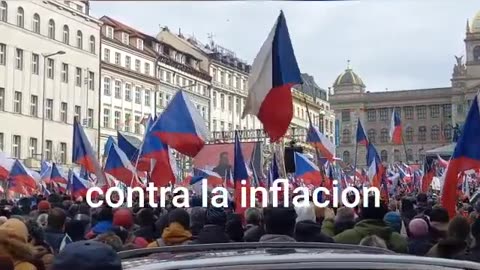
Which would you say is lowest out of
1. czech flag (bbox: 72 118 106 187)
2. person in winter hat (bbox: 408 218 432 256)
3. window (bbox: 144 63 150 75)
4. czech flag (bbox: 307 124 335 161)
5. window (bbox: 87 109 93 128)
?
person in winter hat (bbox: 408 218 432 256)

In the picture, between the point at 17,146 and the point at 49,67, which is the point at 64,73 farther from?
the point at 17,146

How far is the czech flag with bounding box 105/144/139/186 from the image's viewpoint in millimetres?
17297

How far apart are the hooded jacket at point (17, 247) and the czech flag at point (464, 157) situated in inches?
237

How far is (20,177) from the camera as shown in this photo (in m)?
22.7

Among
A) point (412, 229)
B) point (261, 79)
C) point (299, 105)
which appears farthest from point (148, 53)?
point (412, 229)

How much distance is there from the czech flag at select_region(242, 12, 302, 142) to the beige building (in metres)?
109

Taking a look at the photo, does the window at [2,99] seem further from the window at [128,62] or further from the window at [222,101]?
the window at [222,101]

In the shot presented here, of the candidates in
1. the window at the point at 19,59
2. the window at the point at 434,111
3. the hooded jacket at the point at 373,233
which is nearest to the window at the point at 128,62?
the window at the point at 19,59

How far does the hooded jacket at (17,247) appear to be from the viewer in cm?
470

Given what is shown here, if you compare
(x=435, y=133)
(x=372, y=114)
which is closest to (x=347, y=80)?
(x=372, y=114)

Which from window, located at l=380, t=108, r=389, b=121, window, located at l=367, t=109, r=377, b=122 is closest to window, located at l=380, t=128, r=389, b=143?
window, located at l=380, t=108, r=389, b=121

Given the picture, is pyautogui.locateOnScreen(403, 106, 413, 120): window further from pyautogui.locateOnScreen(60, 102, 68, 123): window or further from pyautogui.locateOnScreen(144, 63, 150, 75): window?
pyautogui.locateOnScreen(60, 102, 68, 123): window

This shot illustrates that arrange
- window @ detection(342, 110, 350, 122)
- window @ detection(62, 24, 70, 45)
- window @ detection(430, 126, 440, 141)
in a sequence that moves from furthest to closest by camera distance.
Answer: window @ detection(342, 110, 350, 122), window @ detection(430, 126, 440, 141), window @ detection(62, 24, 70, 45)

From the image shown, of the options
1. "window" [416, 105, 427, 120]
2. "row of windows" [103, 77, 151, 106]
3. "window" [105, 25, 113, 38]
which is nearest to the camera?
"row of windows" [103, 77, 151, 106]
